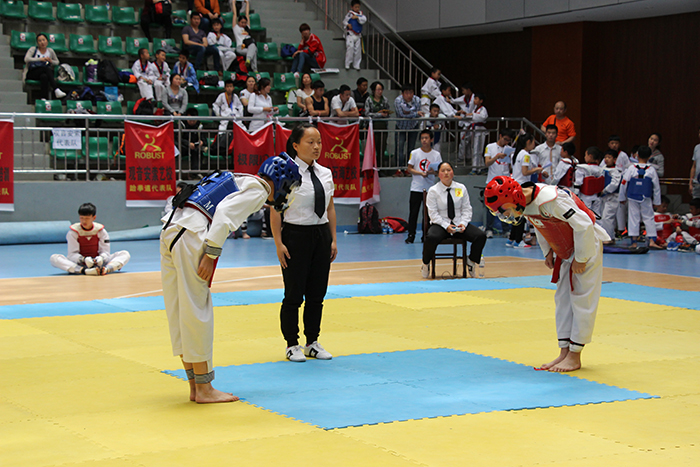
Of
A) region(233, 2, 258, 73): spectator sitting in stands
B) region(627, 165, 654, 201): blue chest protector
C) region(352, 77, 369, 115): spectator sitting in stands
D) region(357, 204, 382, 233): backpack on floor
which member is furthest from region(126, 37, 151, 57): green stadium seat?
region(627, 165, 654, 201): blue chest protector

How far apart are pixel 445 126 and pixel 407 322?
11.7 meters

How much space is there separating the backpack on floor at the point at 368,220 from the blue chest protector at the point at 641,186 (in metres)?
5.36

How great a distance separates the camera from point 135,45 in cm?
1912

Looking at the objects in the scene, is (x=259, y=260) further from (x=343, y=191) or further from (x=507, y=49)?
(x=507, y=49)

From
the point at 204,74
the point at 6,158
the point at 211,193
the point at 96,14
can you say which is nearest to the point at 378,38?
the point at 204,74

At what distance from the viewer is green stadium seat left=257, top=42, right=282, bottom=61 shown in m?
20.9

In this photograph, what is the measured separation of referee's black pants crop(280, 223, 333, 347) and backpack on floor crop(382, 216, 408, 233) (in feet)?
37.9

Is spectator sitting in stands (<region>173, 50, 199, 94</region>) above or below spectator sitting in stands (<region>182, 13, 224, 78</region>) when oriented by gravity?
below

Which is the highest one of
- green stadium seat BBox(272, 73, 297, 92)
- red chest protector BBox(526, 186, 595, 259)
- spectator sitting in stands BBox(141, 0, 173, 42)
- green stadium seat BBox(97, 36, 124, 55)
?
spectator sitting in stands BBox(141, 0, 173, 42)

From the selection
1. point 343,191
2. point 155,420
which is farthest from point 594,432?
point 343,191

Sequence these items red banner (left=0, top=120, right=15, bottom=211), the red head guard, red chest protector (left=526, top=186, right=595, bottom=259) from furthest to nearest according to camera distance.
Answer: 1. red banner (left=0, top=120, right=15, bottom=211)
2. red chest protector (left=526, top=186, right=595, bottom=259)
3. the red head guard

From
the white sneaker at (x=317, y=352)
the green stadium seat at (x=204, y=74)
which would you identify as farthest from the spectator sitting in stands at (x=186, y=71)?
the white sneaker at (x=317, y=352)

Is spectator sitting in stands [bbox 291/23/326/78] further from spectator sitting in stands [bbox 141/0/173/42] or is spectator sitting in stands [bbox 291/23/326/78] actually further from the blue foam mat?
the blue foam mat

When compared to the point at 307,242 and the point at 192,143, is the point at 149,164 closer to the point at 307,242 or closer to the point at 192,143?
the point at 192,143
